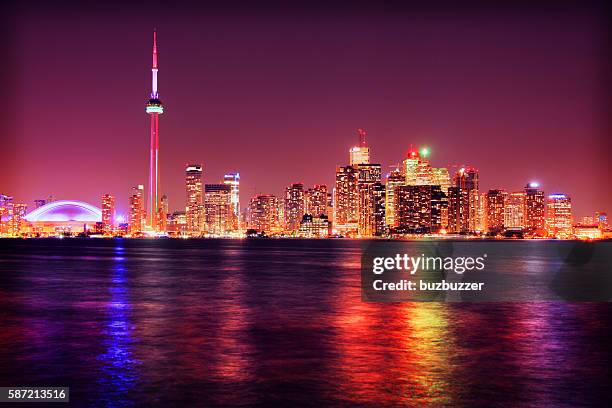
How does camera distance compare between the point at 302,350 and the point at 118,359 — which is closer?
the point at 118,359

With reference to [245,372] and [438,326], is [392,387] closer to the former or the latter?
[245,372]

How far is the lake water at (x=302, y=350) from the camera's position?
19609 mm

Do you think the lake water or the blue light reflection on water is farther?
the lake water

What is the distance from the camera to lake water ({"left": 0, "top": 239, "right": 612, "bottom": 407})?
64.3 feet

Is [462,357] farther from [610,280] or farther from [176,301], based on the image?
[610,280]

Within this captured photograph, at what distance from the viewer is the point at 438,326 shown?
3247 centimetres

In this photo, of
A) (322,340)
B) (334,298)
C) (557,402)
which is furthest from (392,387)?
(334,298)

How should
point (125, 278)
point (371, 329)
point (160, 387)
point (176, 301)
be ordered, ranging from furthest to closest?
point (125, 278) → point (176, 301) → point (371, 329) → point (160, 387)

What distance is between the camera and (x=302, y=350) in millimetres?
26406

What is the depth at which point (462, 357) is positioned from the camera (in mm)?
24688

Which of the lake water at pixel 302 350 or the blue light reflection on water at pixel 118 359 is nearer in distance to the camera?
the blue light reflection on water at pixel 118 359

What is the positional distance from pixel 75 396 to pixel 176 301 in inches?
1000

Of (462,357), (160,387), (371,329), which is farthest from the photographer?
(371,329)

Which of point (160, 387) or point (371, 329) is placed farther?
point (371, 329)
